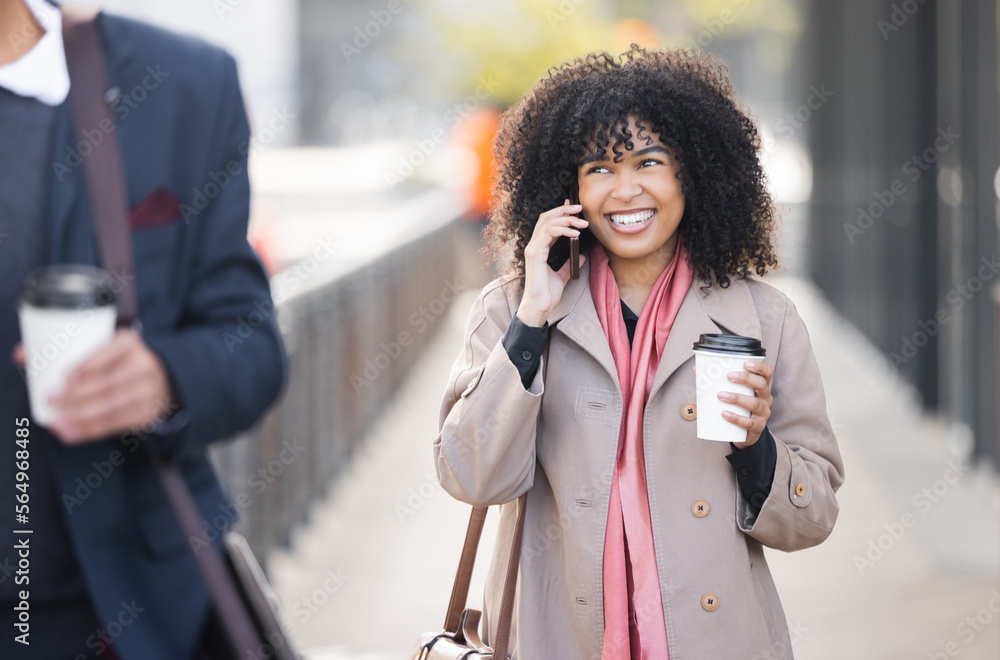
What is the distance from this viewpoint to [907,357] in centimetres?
901

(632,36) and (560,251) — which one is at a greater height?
(632,36)

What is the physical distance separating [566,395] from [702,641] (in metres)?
A: 0.51

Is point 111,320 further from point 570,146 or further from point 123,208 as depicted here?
point 570,146

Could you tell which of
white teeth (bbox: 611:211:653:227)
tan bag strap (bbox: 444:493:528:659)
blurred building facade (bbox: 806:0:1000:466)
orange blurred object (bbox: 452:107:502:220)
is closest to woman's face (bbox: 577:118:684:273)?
white teeth (bbox: 611:211:653:227)

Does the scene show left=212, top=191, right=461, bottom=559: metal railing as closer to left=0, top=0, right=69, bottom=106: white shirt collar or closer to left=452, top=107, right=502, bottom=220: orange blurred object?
left=0, top=0, right=69, bottom=106: white shirt collar

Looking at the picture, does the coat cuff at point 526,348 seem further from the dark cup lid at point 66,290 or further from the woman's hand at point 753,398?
the dark cup lid at point 66,290

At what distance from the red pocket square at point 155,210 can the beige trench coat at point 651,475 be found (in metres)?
0.74

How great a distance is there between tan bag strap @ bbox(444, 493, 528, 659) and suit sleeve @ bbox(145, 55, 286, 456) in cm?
68

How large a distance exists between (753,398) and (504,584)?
59 cm

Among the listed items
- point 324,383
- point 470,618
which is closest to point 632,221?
point 470,618

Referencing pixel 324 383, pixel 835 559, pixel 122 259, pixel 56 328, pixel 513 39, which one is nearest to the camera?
pixel 56 328

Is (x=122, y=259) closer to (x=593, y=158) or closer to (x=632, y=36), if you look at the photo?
(x=593, y=158)

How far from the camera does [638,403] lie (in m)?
2.22

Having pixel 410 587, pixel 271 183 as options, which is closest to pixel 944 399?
pixel 410 587
